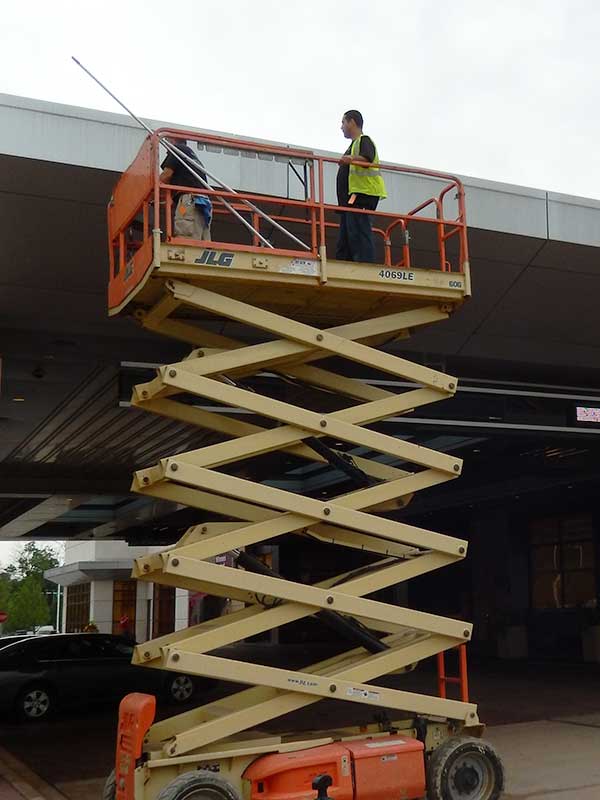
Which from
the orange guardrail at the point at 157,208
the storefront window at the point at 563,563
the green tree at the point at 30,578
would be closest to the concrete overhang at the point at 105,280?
the orange guardrail at the point at 157,208

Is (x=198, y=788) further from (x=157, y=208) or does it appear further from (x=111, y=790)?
(x=157, y=208)

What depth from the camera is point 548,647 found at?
26.4 metres

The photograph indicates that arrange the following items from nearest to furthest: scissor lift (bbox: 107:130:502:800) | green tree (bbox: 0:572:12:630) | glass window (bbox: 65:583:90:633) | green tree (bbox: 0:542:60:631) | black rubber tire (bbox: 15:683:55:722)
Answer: scissor lift (bbox: 107:130:502:800)
black rubber tire (bbox: 15:683:55:722)
glass window (bbox: 65:583:90:633)
green tree (bbox: 0:542:60:631)
green tree (bbox: 0:572:12:630)

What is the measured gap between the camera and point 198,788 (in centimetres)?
713

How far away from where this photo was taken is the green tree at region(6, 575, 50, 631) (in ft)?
236

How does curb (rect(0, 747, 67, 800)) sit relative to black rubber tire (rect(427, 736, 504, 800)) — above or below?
below

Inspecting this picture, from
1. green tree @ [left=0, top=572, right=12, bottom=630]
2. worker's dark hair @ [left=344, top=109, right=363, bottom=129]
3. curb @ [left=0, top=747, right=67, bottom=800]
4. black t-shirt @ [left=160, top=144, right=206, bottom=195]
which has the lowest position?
curb @ [left=0, top=747, right=67, bottom=800]

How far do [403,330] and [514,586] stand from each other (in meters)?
20.2

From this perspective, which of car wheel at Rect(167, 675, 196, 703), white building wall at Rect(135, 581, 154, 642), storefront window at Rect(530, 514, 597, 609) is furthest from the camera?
white building wall at Rect(135, 581, 154, 642)

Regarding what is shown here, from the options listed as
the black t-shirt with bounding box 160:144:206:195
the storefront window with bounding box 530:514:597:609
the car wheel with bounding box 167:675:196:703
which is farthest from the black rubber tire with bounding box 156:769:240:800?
the storefront window with bounding box 530:514:597:609

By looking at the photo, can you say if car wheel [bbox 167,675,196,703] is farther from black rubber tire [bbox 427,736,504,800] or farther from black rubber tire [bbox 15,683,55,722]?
black rubber tire [bbox 427,736,504,800]

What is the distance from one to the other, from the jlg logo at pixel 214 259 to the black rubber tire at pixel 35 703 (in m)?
11.2

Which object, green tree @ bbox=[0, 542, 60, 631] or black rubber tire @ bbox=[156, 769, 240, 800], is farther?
green tree @ bbox=[0, 542, 60, 631]

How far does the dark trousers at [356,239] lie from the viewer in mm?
9000
